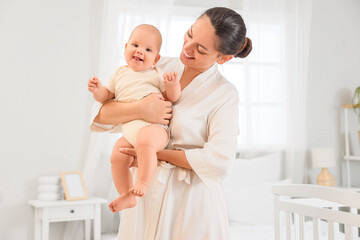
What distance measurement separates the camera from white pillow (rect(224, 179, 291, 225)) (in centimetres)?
341

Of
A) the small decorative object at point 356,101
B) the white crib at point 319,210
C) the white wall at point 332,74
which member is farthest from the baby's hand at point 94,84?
the small decorative object at point 356,101

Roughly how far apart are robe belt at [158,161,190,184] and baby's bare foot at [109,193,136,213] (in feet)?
0.38

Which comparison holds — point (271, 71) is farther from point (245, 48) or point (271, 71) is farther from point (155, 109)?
point (155, 109)

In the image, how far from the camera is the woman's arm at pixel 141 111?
3.92ft

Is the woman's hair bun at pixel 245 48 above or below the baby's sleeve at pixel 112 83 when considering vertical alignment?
above

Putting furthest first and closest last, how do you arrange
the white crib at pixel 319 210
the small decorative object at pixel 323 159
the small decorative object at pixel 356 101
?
1. the small decorative object at pixel 356 101
2. the small decorative object at pixel 323 159
3. the white crib at pixel 319 210

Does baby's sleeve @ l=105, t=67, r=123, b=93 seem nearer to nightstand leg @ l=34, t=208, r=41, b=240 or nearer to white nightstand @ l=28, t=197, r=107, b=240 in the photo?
white nightstand @ l=28, t=197, r=107, b=240

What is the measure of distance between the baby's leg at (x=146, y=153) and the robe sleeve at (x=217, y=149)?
9 cm

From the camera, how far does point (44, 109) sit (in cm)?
346

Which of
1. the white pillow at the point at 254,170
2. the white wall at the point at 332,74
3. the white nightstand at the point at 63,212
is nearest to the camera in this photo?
the white nightstand at the point at 63,212

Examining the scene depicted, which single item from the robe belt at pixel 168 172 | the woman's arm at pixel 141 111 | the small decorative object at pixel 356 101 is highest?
the small decorative object at pixel 356 101

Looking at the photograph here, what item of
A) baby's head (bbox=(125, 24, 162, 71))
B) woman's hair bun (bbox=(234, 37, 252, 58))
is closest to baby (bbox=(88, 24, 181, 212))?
baby's head (bbox=(125, 24, 162, 71))

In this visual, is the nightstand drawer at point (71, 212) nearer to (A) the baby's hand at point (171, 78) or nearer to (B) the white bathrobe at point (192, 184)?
(B) the white bathrobe at point (192, 184)

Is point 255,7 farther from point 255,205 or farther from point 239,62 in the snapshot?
point 255,205
